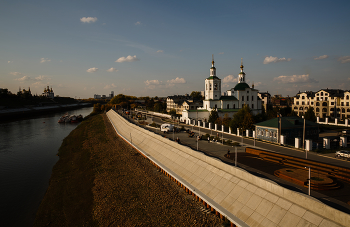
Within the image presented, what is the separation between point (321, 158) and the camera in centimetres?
2150

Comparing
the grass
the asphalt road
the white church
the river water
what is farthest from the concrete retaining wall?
the white church

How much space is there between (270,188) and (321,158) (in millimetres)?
13372

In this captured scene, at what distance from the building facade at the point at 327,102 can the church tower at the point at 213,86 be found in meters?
24.4

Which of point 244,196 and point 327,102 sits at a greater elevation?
point 327,102

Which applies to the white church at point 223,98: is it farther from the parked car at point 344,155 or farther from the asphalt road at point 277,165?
the parked car at point 344,155

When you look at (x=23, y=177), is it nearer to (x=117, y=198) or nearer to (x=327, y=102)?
(x=117, y=198)

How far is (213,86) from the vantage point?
63.2 metres

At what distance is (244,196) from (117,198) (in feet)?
32.3

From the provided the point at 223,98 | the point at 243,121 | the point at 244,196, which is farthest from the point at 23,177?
the point at 223,98

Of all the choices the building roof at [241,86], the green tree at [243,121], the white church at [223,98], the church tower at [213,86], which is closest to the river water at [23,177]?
the green tree at [243,121]

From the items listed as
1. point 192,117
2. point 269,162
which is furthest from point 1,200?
point 192,117

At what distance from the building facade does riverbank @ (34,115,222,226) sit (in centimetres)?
5613

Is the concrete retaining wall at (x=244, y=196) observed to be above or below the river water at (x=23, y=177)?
above

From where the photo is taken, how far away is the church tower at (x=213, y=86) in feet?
207
